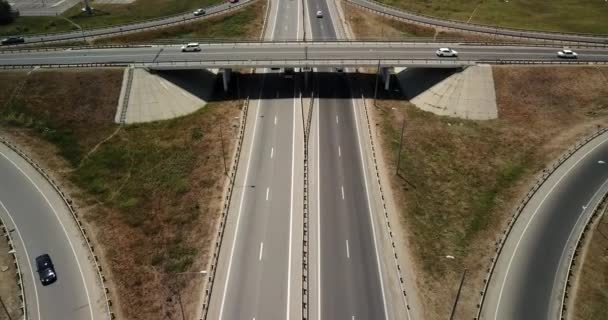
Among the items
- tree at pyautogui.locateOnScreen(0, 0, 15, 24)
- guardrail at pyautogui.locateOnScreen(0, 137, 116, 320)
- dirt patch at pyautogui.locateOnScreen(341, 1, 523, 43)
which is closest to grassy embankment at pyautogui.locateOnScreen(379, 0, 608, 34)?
dirt patch at pyautogui.locateOnScreen(341, 1, 523, 43)

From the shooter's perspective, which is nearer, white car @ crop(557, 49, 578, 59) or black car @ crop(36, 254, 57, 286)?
black car @ crop(36, 254, 57, 286)

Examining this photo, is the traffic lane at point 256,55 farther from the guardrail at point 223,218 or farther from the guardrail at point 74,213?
the guardrail at point 74,213

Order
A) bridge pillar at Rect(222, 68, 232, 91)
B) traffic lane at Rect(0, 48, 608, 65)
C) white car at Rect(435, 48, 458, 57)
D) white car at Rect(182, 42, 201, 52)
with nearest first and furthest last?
bridge pillar at Rect(222, 68, 232, 91), traffic lane at Rect(0, 48, 608, 65), white car at Rect(435, 48, 458, 57), white car at Rect(182, 42, 201, 52)

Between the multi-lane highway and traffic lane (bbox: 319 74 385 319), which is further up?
the multi-lane highway

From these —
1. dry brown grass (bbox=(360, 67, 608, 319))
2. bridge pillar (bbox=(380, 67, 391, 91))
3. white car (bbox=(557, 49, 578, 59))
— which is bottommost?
dry brown grass (bbox=(360, 67, 608, 319))

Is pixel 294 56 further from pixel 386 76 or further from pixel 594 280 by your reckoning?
pixel 594 280

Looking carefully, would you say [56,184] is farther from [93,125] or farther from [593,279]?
[593,279]

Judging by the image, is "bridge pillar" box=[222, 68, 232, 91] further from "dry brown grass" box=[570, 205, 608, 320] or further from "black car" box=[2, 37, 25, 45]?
"dry brown grass" box=[570, 205, 608, 320]
